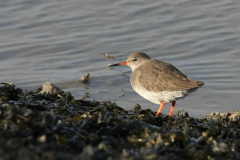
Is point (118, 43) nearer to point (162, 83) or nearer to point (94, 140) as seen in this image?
point (162, 83)

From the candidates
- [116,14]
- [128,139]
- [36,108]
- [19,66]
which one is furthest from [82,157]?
[116,14]

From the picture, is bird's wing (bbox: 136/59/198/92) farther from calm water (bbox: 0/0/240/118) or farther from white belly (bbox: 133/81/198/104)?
calm water (bbox: 0/0/240/118)

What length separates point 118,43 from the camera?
407 inches

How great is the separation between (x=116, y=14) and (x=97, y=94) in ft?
16.2

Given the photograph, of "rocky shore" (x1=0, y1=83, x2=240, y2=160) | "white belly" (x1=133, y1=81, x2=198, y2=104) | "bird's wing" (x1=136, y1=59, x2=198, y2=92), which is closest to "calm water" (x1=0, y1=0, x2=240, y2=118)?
"white belly" (x1=133, y1=81, x2=198, y2=104)

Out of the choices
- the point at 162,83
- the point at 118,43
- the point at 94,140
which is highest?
the point at 118,43

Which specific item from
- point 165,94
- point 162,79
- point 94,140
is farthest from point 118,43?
point 94,140

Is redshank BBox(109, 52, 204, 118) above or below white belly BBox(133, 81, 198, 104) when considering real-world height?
above

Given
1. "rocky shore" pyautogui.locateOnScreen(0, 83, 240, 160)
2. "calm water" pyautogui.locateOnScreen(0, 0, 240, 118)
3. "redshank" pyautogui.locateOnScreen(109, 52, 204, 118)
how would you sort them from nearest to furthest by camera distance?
"rocky shore" pyautogui.locateOnScreen(0, 83, 240, 160), "redshank" pyautogui.locateOnScreen(109, 52, 204, 118), "calm water" pyautogui.locateOnScreen(0, 0, 240, 118)

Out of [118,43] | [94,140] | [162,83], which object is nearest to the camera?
[94,140]

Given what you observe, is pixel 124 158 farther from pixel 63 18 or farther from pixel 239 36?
pixel 63 18

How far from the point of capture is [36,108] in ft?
13.4

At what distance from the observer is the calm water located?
7.93m

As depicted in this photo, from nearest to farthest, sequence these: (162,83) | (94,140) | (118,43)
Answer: (94,140), (162,83), (118,43)
